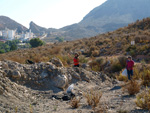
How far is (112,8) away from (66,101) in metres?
190

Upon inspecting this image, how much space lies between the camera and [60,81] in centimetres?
766

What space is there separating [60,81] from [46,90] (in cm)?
73

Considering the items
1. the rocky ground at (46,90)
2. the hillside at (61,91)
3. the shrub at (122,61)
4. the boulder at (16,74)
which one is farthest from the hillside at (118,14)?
the boulder at (16,74)

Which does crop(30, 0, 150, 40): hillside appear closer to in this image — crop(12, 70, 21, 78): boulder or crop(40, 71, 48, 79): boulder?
crop(40, 71, 48, 79): boulder

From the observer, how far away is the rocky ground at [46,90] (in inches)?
202

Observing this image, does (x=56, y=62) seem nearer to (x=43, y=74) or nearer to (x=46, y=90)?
(x=43, y=74)

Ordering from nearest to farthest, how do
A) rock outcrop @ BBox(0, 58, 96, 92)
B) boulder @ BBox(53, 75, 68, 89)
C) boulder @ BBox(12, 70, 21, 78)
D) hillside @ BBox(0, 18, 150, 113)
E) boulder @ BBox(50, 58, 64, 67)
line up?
hillside @ BBox(0, 18, 150, 113) → boulder @ BBox(12, 70, 21, 78) → rock outcrop @ BBox(0, 58, 96, 92) → boulder @ BBox(53, 75, 68, 89) → boulder @ BBox(50, 58, 64, 67)

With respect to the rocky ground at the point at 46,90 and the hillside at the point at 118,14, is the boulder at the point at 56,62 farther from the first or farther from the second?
the hillside at the point at 118,14

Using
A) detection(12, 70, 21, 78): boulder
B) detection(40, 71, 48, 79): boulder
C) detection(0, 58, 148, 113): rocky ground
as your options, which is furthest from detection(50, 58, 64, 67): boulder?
detection(12, 70, 21, 78): boulder

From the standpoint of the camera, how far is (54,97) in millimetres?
6598

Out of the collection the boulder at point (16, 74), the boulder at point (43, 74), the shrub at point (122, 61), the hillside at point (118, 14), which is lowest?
the shrub at point (122, 61)

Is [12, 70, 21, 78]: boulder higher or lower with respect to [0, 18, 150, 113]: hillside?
higher

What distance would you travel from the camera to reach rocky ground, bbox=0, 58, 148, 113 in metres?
5.14

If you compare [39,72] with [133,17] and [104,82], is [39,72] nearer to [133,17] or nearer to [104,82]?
[104,82]
